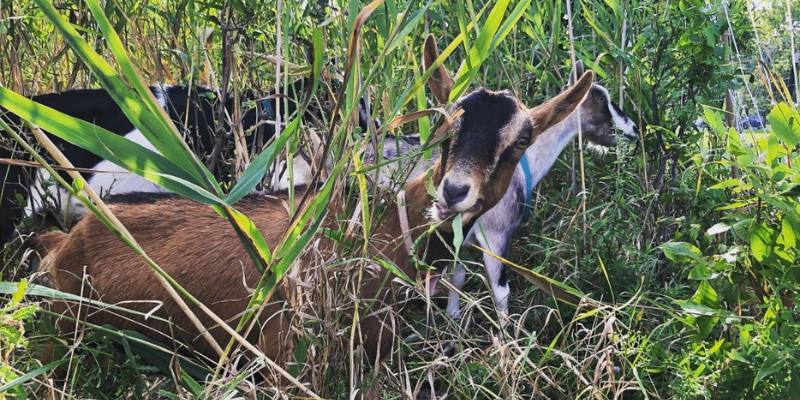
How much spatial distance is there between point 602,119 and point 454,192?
→ 120 centimetres

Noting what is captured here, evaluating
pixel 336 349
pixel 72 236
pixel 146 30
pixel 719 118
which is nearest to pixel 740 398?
pixel 719 118

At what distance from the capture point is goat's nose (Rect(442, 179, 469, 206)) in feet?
9.34

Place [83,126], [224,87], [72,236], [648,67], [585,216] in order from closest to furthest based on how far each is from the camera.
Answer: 1. [83,126]
2. [72,236]
3. [224,87]
4. [585,216]
5. [648,67]

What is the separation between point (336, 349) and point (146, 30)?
2.40 m

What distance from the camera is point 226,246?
2744 mm

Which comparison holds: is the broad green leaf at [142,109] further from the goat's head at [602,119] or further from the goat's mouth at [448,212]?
the goat's head at [602,119]

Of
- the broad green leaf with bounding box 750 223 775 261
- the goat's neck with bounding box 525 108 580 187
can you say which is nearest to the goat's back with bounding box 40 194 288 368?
the broad green leaf with bounding box 750 223 775 261

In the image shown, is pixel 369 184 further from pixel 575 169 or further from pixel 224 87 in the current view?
pixel 575 169

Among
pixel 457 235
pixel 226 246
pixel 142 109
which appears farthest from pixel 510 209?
pixel 142 109

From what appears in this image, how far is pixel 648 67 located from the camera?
11.6ft

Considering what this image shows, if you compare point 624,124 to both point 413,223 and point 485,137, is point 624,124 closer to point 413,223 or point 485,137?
point 485,137

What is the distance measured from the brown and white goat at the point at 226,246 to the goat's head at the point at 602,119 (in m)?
0.61

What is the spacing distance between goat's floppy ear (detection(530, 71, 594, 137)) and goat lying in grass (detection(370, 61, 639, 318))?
0.19 metres

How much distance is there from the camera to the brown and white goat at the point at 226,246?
2.52 m
